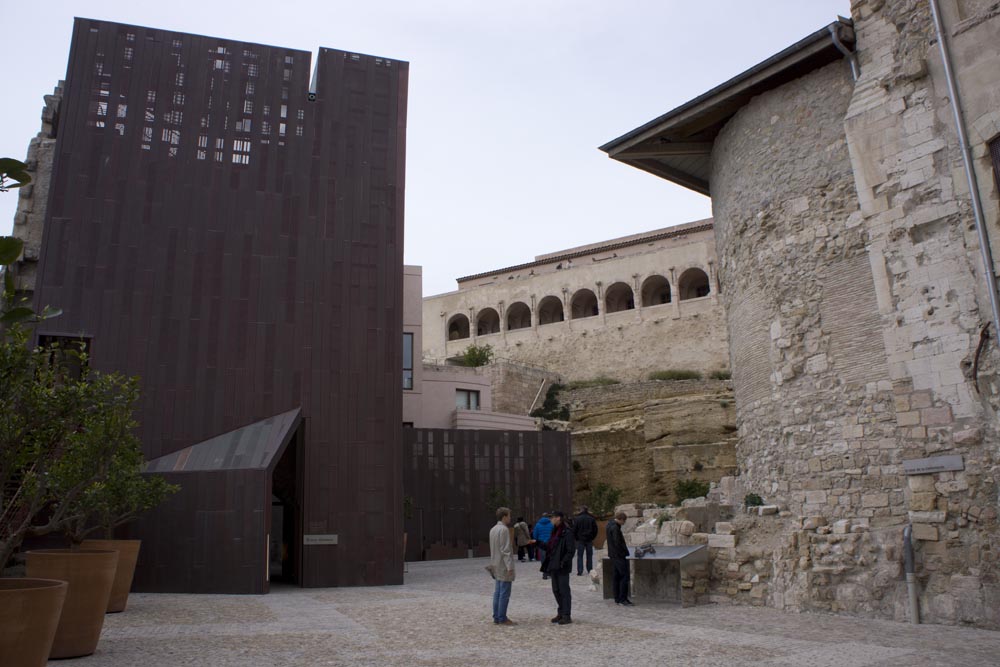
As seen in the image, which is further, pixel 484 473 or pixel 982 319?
pixel 484 473

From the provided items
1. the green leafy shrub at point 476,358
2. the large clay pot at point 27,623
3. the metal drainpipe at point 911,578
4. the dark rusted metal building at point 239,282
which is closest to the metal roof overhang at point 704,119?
the dark rusted metal building at point 239,282

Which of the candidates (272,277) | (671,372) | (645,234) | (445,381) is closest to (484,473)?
(445,381)

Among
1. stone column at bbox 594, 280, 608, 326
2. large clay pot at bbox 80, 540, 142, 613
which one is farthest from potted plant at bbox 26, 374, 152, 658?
stone column at bbox 594, 280, 608, 326

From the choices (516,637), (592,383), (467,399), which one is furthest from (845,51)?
(592,383)

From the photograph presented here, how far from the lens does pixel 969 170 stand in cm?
944

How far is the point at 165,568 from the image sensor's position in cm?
1577

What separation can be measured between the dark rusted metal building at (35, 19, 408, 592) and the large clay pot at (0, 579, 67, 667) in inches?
380

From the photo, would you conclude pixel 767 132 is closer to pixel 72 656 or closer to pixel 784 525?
pixel 784 525

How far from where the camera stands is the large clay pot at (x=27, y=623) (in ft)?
18.9

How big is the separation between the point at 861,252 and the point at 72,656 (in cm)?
1245

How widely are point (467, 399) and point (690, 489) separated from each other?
31.4 feet

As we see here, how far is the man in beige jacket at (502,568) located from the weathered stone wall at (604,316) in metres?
40.7

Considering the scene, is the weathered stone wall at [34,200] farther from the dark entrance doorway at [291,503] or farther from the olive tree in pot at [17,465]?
the olive tree in pot at [17,465]

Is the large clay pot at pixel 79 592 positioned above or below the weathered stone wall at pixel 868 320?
below
